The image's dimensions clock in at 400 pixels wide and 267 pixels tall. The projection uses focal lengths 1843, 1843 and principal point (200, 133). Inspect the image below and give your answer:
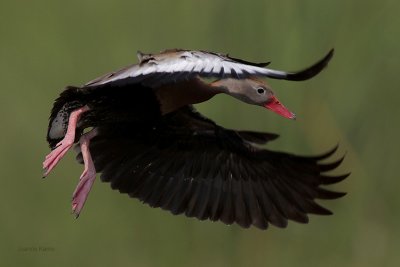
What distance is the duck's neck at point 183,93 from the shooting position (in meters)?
8.09

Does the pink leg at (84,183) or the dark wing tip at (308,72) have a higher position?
the dark wing tip at (308,72)

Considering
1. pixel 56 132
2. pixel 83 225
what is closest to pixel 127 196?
pixel 83 225

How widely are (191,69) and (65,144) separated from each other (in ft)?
2.74

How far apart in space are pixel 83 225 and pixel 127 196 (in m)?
0.25

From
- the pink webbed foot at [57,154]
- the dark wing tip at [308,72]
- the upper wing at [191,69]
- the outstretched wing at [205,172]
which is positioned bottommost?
the outstretched wing at [205,172]

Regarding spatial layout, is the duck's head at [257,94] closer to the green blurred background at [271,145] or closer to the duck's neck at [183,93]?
the duck's neck at [183,93]

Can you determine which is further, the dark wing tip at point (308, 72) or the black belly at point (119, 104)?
the black belly at point (119, 104)

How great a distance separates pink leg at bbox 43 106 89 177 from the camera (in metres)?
7.96

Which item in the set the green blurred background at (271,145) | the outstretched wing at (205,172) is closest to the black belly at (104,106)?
the outstretched wing at (205,172)

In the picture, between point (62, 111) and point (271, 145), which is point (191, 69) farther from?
point (271, 145)

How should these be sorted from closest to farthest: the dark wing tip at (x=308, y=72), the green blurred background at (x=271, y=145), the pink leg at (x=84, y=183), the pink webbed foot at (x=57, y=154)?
1. the dark wing tip at (x=308, y=72)
2. the pink webbed foot at (x=57, y=154)
3. the pink leg at (x=84, y=183)
4. the green blurred background at (x=271, y=145)

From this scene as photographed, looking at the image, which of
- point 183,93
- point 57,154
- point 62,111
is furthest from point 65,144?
point 183,93

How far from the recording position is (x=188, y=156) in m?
8.62

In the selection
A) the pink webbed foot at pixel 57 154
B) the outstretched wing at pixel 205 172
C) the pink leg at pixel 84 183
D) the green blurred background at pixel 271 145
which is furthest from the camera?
the green blurred background at pixel 271 145
